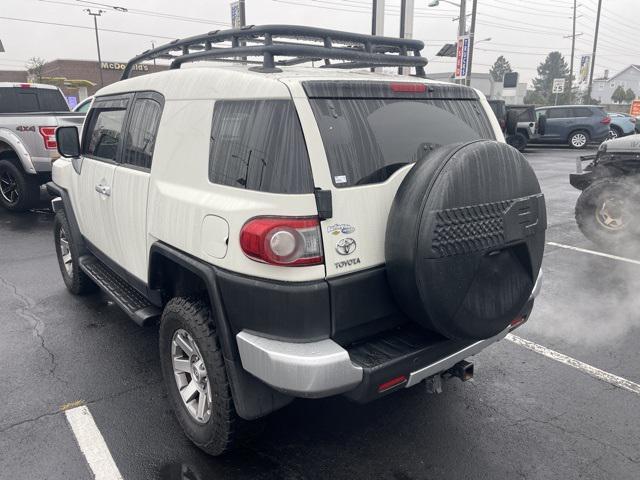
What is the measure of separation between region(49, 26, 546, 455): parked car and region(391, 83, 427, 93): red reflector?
0.03 feet

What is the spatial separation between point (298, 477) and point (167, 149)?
1.84m

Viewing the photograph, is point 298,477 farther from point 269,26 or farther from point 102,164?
point 102,164

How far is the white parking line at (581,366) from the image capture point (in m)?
3.31

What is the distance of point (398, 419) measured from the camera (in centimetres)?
296

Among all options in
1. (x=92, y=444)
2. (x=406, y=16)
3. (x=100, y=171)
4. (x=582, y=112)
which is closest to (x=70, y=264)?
(x=100, y=171)

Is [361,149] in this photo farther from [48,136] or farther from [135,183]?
[48,136]

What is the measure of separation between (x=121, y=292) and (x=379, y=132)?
7.29 feet

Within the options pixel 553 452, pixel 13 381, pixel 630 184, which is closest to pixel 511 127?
pixel 630 184

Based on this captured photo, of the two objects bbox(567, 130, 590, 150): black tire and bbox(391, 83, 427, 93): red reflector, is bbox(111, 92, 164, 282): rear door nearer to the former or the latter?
bbox(391, 83, 427, 93): red reflector

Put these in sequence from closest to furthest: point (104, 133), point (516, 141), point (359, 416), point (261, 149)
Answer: point (261, 149) < point (359, 416) < point (104, 133) < point (516, 141)

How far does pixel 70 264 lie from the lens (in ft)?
16.1

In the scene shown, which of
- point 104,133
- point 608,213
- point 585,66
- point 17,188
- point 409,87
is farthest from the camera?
point 585,66

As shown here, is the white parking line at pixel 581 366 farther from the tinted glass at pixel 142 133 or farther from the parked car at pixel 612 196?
the parked car at pixel 612 196

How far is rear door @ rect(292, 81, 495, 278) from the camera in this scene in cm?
214
